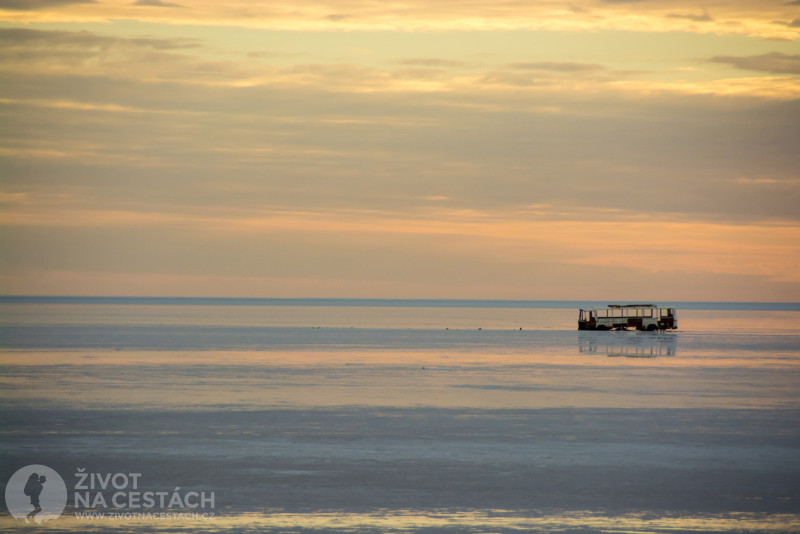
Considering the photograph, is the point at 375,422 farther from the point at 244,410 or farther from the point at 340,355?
the point at 340,355

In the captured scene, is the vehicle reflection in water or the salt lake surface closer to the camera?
the salt lake surface

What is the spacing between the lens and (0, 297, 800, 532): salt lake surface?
1755cm

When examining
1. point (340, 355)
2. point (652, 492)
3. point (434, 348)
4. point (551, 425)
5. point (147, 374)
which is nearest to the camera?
point (652, 492)

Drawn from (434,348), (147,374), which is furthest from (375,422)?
(434,348)

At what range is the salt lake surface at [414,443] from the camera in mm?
17547

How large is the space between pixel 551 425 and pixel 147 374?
2306cm

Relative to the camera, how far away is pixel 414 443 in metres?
25.0

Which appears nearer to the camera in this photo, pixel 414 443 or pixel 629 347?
pixel 414 443

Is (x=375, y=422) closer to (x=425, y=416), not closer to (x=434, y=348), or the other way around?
(x=425, y=416)

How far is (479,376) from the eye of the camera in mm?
44406

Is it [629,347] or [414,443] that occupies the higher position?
[629,347]

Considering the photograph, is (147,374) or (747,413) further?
(147,374)

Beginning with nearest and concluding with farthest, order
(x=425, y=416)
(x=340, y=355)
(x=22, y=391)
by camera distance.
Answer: (x=425, y=416) → (x=22, y=391) → (x=340, y=355)

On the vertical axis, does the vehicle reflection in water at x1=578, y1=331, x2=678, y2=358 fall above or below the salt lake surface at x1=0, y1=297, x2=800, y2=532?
above
